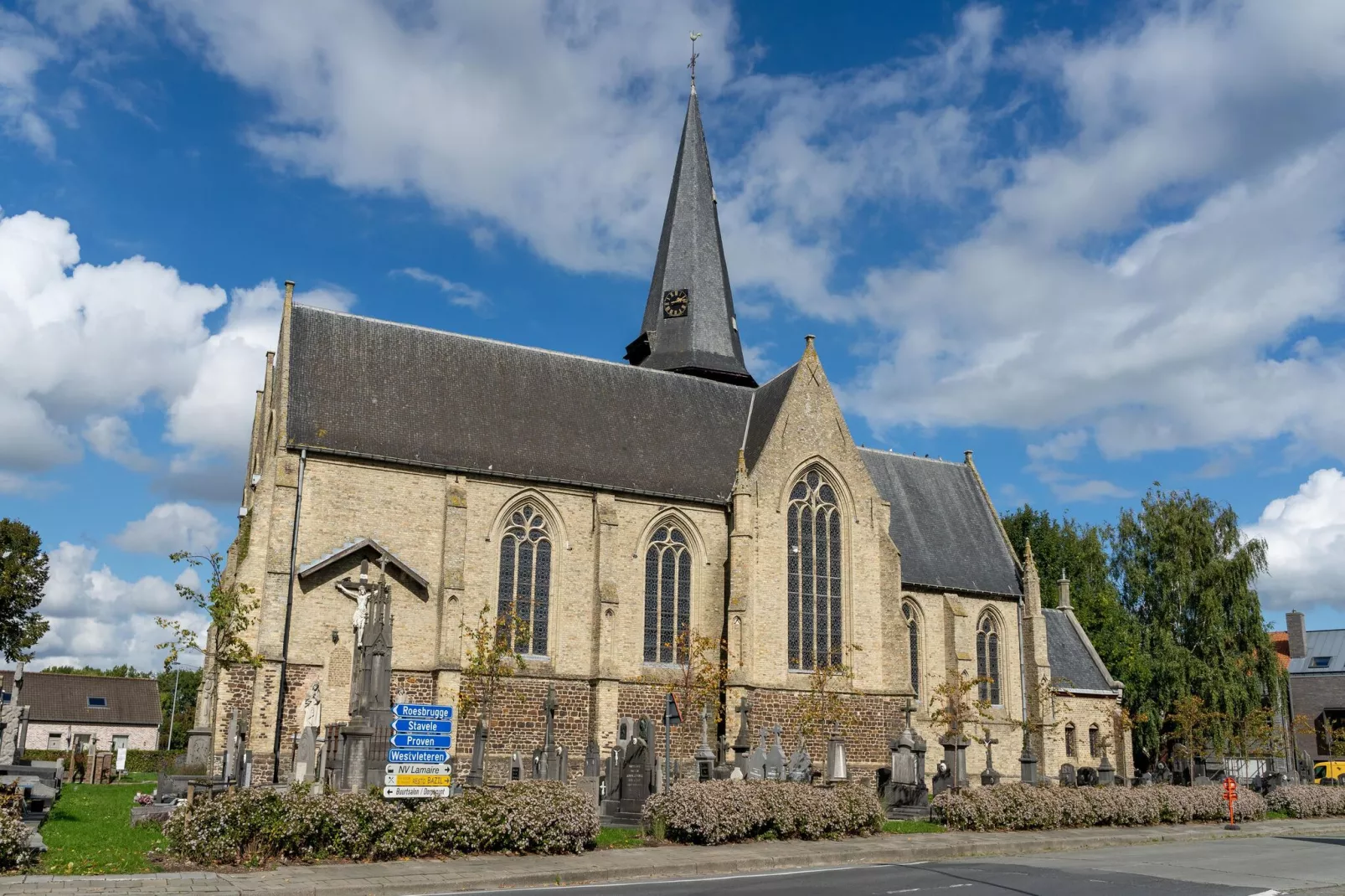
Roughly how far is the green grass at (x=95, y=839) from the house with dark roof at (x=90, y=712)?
41.0 meters

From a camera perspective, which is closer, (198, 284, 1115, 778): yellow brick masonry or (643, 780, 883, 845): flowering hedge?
(643, 780, 883, 845): flowering hedge

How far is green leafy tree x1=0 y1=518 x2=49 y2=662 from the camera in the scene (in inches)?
1853

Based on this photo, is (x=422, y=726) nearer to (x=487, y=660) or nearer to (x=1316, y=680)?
(x=487, y=660)

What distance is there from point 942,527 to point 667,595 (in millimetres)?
12932

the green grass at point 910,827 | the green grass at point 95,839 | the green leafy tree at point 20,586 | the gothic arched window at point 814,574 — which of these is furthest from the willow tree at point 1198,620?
the green leafy tree at point 20,586

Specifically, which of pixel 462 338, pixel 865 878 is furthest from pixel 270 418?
pixel 865 878

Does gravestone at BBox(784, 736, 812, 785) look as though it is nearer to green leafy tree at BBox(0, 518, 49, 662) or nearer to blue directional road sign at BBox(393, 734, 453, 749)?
blue directional road sign at BBox(393, 734, 453, 749)

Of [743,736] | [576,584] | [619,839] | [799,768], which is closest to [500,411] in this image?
[576,584]

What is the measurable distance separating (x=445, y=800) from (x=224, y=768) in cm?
1061

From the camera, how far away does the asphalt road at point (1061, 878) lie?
1364 cm

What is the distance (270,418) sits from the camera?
3052 cm

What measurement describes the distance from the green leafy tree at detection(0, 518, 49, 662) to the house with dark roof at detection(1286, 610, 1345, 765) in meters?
61.3

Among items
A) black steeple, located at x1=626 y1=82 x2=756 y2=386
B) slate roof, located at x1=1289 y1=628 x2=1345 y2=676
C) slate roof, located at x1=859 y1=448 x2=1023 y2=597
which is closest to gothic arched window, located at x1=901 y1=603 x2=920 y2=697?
slate roof, located at x1=859 y1=448 x2=1023 y2=597

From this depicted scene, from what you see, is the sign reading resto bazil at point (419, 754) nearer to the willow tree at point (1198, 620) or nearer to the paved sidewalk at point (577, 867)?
the paved sidewalk at point (577, 867)
